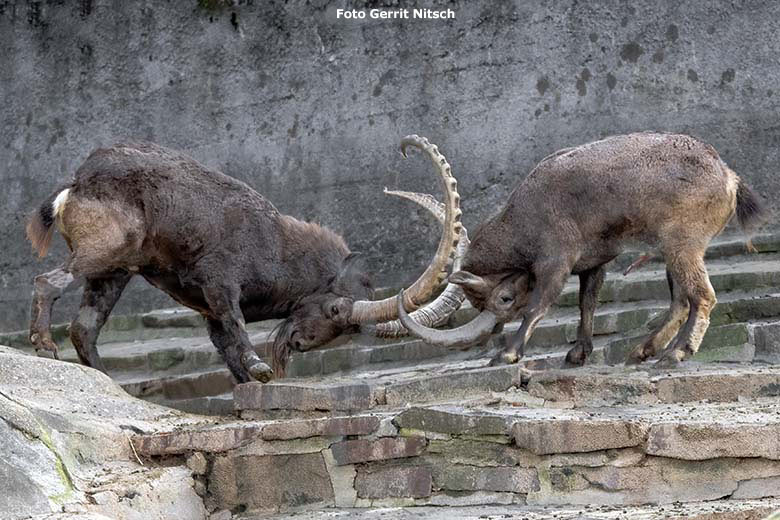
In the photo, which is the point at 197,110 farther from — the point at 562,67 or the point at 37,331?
the point at 37,331

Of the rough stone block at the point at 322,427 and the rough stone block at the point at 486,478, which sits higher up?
the rough stone block at the point at 322,427

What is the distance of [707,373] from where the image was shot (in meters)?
7.29

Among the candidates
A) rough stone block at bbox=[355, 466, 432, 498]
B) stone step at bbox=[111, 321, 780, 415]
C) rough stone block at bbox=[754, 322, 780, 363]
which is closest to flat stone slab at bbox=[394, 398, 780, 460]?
rough stone block at bbox=[355, 466, 432, 498]

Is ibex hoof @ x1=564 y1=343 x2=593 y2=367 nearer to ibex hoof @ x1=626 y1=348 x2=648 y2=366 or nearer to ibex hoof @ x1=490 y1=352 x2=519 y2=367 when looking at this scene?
ibex hoof @ x1=626 y1=348 x2=648 y2=366

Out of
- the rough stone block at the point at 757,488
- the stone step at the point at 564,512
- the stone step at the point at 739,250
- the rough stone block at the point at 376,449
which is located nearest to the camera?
the stone step at the point at 564,512

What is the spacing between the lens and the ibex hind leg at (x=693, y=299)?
7789 millimetres

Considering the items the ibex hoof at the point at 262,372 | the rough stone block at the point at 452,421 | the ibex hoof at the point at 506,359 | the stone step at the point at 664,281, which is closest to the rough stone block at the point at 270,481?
the rough stone block at the point at 452,421

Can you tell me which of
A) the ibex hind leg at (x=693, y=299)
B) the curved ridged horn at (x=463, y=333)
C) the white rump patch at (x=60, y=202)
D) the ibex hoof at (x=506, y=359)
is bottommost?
the ibex hoof at (x=506, y=359)

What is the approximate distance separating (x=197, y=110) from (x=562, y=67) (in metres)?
3.72

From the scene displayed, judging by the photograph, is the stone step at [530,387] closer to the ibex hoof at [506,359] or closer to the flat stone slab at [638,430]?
the ibex hoof at [506,359]

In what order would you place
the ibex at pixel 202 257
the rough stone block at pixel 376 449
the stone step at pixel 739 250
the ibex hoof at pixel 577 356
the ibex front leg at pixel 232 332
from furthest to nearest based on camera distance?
the stone step at pixel 739 250
the ibex at pixel 202 257
the ibex front leg at pixel 232 332
the ibex hoof at pixel 577 356
the rough stone block at pixel 376 449

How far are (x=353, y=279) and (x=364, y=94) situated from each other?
3966mm

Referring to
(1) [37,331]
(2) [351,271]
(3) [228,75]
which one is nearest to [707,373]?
(2) [351,271]

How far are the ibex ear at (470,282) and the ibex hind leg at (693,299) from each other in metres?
1.14
